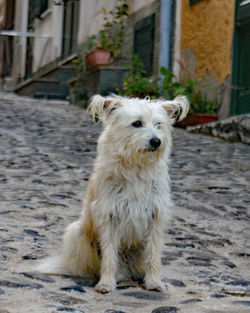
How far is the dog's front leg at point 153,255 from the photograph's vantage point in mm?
3563

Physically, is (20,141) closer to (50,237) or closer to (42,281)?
(50,237)

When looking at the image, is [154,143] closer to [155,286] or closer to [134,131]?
[134,131]

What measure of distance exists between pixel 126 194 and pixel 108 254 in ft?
1.17

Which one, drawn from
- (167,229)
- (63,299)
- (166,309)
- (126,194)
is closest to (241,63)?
(167,229)

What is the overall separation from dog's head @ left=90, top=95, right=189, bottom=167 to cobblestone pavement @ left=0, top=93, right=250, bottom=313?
2.51 feet

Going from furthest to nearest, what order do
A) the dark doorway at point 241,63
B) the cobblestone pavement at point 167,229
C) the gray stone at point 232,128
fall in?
the dark doorway at point 241,63 → the gray stone at point 232,128 → the cobblestone pavement at point 167,229

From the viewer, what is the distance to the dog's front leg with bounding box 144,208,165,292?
356cm

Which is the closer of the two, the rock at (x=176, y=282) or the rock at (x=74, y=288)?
the rock at (x=74, y=288)

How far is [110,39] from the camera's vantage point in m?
16.9

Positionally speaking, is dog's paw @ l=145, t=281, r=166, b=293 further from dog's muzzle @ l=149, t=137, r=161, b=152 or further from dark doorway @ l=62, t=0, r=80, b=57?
dark doorway @ l=62, t=0, r=80, b=57

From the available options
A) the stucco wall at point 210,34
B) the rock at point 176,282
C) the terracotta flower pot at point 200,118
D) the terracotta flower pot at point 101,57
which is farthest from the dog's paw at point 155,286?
the terracotta flower pot at point 101,57

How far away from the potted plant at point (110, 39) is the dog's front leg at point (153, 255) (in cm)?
1241

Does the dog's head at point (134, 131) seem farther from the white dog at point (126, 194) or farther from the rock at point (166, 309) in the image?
the rock at point (166, 309)

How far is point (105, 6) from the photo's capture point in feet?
58.9
